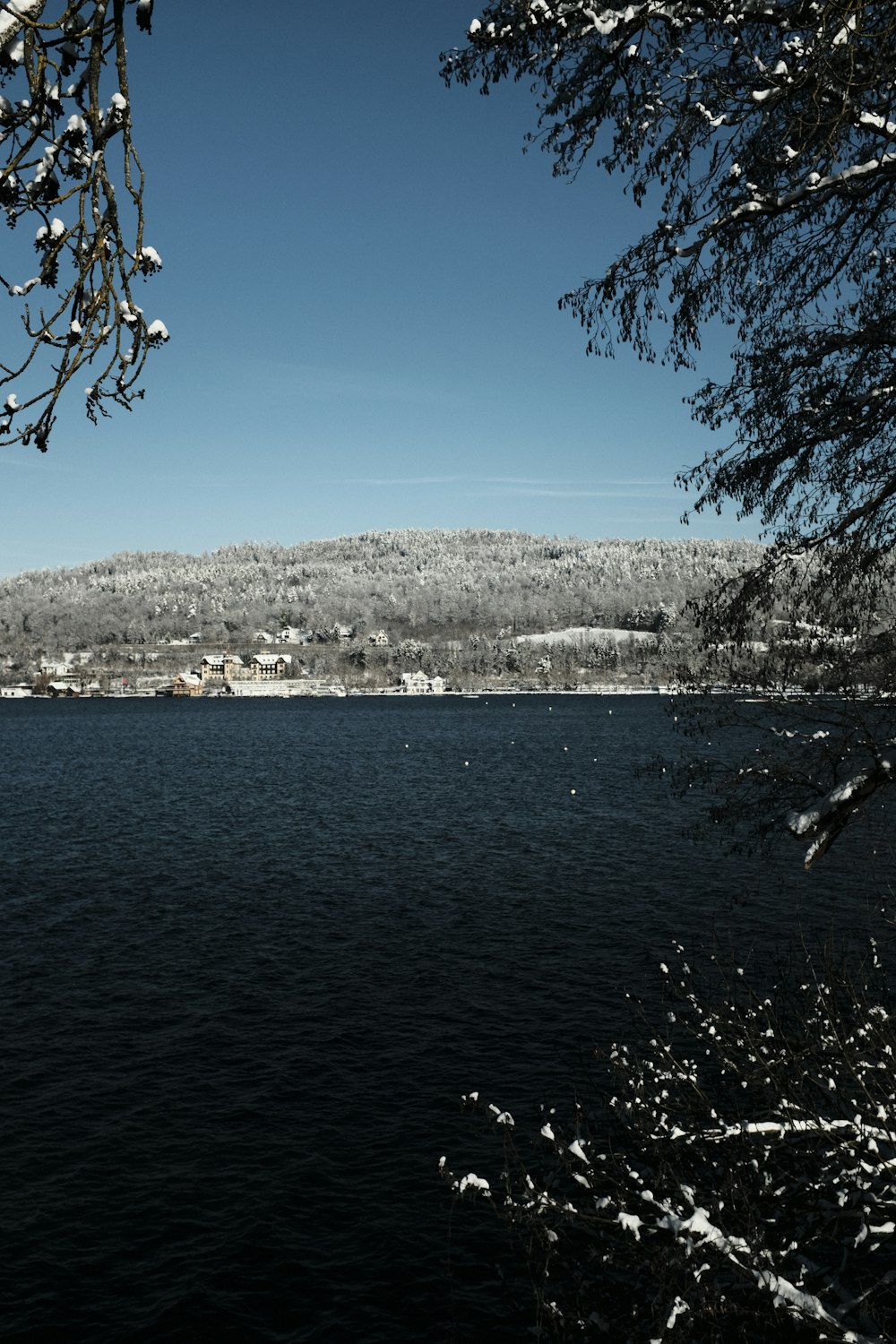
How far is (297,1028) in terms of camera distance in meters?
21.0

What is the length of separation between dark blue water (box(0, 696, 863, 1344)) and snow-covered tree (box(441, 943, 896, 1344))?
93.0 inches

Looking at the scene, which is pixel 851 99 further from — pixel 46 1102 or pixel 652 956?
pixel 652 956

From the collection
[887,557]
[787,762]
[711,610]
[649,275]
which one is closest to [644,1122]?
[787,762]

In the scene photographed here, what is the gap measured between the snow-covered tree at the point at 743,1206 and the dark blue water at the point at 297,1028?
2.36 m

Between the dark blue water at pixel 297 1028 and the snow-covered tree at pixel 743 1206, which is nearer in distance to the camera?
the snow-covered tree at pixel 743 1206

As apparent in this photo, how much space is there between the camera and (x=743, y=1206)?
33.9 ft

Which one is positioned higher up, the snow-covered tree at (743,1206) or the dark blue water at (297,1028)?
the snow-covered tree at (743,1206)

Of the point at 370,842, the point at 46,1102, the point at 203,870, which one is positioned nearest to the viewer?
the point at 46,1102

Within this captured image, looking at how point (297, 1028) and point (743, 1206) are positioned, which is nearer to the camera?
point (743, 1206)

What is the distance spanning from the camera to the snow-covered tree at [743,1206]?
7691 mm

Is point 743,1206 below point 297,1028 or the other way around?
the other way around

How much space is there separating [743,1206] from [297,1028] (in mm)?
12733

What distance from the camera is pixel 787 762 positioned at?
10.2 m

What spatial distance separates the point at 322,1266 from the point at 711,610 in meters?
10.7
